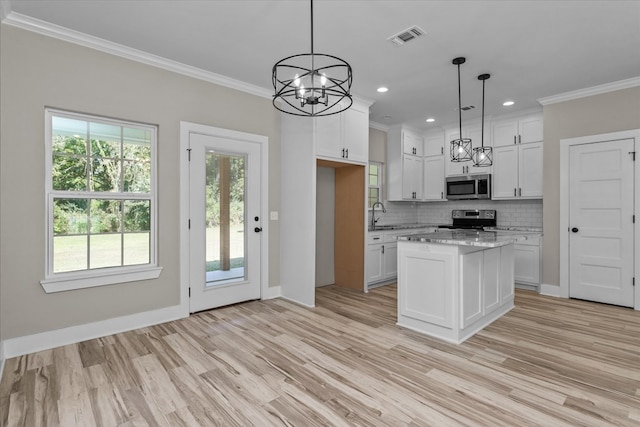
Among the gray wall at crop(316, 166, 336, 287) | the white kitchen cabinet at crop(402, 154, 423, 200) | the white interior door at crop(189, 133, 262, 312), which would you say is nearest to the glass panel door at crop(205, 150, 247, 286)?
the white interior door at crop(189, 133, 262, 312)

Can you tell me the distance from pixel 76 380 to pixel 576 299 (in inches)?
217

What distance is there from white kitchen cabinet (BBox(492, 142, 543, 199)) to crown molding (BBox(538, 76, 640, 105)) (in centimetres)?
68

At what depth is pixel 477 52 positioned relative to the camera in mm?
3246

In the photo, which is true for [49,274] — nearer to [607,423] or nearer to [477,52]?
[607,423]

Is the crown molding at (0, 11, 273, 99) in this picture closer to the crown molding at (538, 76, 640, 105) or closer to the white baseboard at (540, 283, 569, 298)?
the crown molding at (538, 76, 640, 105)

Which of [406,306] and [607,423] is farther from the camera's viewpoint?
[406,306]

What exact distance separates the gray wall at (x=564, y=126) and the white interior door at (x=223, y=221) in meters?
4.01

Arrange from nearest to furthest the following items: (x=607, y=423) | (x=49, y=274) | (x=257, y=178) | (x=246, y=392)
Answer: (x=607, y=423) → (x=246, y=392) → (x=49, y=274) → (x=257, y=178)

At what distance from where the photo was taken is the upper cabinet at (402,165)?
19.8 feet

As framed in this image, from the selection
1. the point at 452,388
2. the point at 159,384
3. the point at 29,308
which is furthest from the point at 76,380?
the point at 452,388

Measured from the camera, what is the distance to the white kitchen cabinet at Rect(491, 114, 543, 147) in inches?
198

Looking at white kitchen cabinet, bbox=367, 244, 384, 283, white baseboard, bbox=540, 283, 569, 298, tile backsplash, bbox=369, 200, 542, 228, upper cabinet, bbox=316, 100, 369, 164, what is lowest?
white baseboard, bbox=540, 283, 569, 298

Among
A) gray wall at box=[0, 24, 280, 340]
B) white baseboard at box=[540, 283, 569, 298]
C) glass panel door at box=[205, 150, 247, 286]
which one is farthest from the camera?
white baseboard at box=[540, 283, 569, 298]

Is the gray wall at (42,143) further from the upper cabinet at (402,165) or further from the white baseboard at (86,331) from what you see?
the upper cabinet at (402,165)
